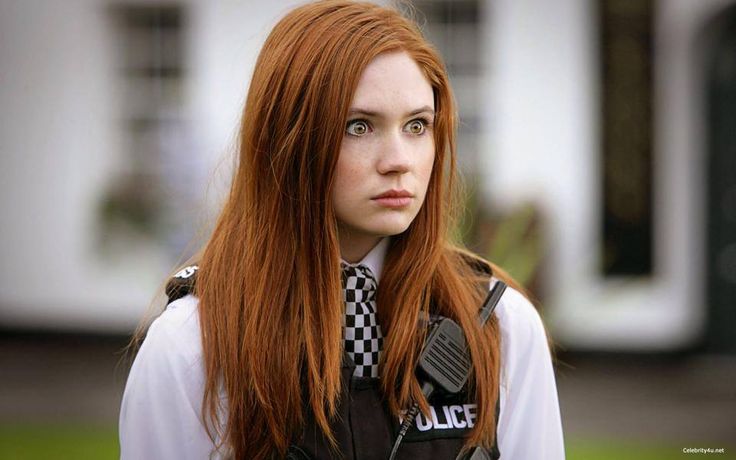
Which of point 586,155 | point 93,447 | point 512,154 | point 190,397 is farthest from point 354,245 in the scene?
point 586,155

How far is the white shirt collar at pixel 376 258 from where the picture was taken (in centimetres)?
189

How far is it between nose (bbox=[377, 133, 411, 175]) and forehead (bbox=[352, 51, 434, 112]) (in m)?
0.05

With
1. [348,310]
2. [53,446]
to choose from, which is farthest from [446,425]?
[53,446]

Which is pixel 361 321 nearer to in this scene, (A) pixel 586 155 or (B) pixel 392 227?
(B) pixel 392 227

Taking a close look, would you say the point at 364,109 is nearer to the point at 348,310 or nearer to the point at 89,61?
the point at 348,310

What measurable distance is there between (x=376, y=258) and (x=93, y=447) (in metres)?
4.15

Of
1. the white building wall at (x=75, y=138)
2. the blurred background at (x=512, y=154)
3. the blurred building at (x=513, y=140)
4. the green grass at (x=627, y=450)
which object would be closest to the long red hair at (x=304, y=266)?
the green grass at (x=627, y=450)

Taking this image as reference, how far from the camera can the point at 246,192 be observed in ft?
6.27

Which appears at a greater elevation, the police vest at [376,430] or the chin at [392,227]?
the chin at [392,227]

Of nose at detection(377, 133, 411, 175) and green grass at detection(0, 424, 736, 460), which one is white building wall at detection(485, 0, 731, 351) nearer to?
green grass at detection(0, 424, 736, 460)

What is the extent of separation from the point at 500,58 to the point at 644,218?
159 centimetres

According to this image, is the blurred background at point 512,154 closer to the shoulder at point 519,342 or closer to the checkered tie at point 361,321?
the shoulder at point 519,342

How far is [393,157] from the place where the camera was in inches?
68.9

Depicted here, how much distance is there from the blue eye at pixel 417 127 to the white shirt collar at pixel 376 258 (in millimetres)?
215
